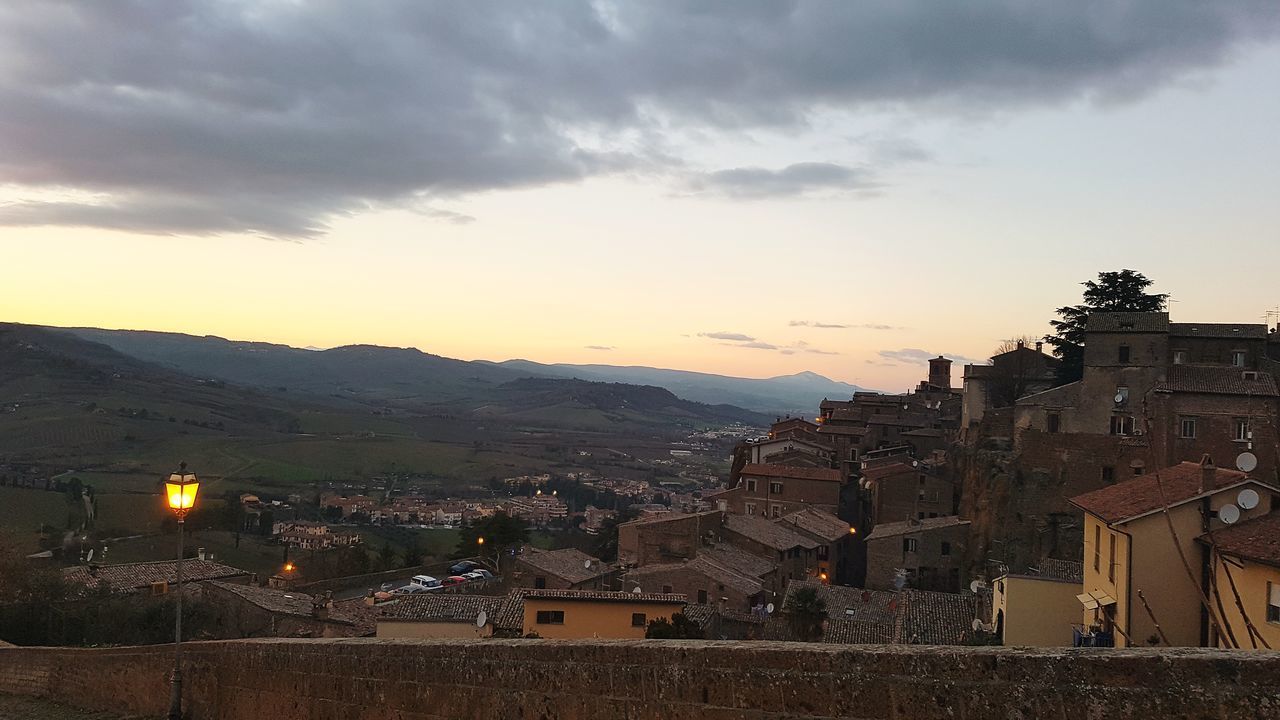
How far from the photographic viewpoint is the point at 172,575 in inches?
1481

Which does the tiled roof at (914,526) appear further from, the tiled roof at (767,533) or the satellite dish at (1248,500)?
the satellite dish at (1248,500)

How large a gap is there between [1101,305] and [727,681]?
53455mm

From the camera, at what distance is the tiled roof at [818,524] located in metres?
49.2

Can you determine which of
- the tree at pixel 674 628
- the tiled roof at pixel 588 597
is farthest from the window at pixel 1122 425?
the tree at pixel 674 628

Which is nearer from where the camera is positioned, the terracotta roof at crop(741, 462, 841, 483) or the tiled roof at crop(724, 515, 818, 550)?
the tiled roof at crop(724, 515, 818, 550)

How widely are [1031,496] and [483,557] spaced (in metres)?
31.9

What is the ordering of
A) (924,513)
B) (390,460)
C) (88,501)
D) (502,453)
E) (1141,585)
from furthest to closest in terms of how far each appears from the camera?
(502,453) → (390,460) → (88,501) → (924,513) → (1141,585)

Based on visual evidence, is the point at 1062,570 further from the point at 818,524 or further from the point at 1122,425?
the point at 818,524

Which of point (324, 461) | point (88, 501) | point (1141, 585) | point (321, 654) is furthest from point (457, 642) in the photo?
point (324, 461)

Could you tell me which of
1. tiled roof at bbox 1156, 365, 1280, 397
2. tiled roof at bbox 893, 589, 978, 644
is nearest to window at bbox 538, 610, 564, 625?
tiled roof at bbox 893, 589, 978, 644

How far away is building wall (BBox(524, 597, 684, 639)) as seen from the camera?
2655cm

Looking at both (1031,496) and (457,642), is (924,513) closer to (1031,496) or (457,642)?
(1031,496)

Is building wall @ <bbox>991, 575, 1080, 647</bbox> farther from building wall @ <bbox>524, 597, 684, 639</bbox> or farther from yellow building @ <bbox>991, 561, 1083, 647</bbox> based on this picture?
building wall @ <bbox>524, 597, 684, 639</bbox>

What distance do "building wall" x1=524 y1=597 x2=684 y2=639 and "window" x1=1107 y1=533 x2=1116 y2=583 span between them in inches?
504
